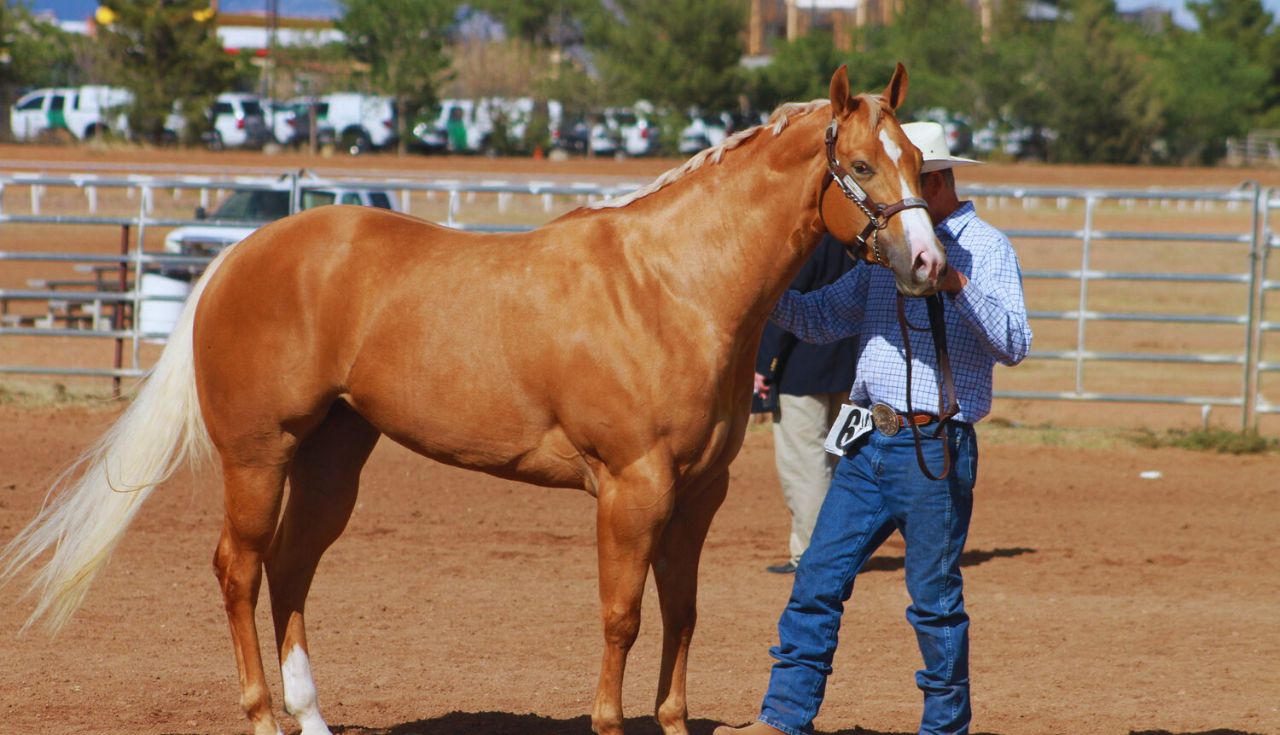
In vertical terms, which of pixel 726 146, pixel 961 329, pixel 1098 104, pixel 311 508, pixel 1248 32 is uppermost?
pixel 1248 32

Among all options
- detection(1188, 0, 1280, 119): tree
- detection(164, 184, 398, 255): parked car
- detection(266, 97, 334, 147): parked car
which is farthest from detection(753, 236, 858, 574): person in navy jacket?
detection(1188, 0, 1280, 119): tree

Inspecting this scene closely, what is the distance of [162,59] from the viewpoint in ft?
Result: 136

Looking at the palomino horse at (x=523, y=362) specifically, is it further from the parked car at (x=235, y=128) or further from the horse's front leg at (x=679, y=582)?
the parked car at (x=235, y=128)

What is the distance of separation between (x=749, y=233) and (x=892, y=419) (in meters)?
0.66

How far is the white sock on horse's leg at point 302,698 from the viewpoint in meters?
4.35

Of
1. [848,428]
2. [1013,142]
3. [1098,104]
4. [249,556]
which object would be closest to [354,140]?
[1013,142]

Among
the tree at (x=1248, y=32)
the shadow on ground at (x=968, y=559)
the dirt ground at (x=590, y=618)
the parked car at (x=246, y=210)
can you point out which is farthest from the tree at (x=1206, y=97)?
the shadow on ground at (x=968, y=559)

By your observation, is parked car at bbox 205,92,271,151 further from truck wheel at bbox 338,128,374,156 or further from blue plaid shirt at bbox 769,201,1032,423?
blue plaid shirt at bbox 769,201,1032,423

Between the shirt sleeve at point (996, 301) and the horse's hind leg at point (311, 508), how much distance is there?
78.9 inches

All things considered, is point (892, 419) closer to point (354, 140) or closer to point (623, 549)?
point (623, 549)

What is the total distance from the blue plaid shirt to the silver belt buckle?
37mm

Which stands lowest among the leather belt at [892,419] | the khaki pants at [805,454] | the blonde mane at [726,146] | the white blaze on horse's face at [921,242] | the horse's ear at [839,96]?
the khaki pants at [805,454]

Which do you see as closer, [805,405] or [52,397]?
[805,405]

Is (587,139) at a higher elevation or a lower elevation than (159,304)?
higher
